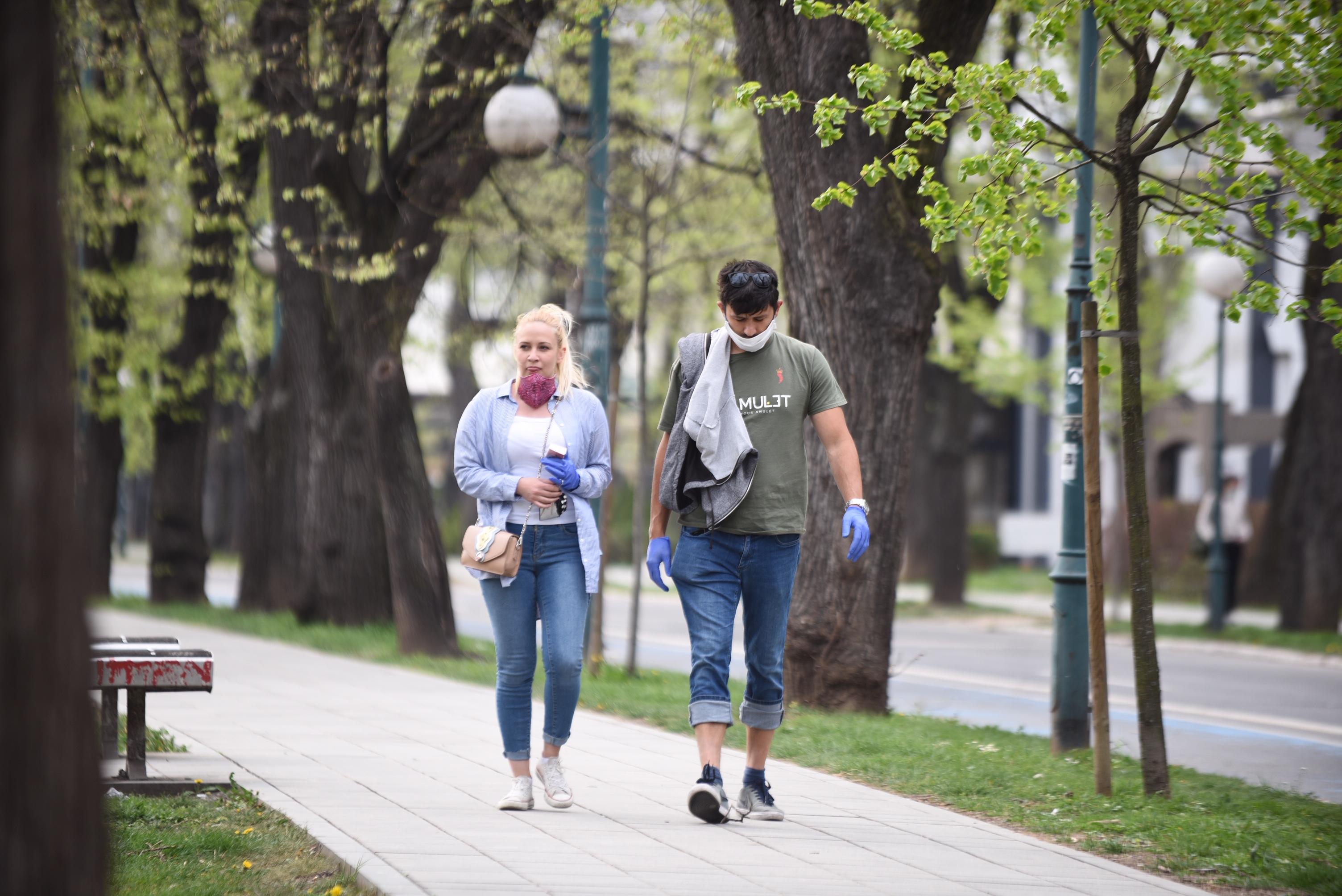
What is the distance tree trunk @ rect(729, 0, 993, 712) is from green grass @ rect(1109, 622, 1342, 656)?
25.4 feet

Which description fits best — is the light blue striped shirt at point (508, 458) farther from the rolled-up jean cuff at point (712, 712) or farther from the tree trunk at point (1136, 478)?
the tree trunk at point (1136, 478)

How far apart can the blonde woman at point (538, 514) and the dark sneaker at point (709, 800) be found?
0.56 m

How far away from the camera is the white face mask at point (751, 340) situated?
573 centimetres

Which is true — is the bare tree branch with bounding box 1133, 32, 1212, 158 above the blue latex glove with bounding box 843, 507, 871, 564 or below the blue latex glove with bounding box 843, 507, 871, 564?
above

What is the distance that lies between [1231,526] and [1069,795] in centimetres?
1482

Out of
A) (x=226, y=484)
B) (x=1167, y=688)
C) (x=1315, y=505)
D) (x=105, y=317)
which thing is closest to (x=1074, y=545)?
(x=1167, y=688)

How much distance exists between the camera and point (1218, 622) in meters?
18.5

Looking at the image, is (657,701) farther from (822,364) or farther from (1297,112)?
(1297,112)

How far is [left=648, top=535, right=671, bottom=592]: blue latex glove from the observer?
5688 millimetres

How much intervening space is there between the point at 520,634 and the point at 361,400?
10.2 metres

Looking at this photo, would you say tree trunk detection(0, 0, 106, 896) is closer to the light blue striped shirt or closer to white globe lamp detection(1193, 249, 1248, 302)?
the light blue striped shirt

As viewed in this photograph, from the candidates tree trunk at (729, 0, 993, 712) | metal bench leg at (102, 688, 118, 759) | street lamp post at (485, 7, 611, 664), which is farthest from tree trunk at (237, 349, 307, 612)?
metal bench leg at (102, 688, 118, 759)

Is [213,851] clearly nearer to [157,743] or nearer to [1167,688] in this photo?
[157,743]

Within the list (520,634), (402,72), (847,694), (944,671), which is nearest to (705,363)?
(520,634)
